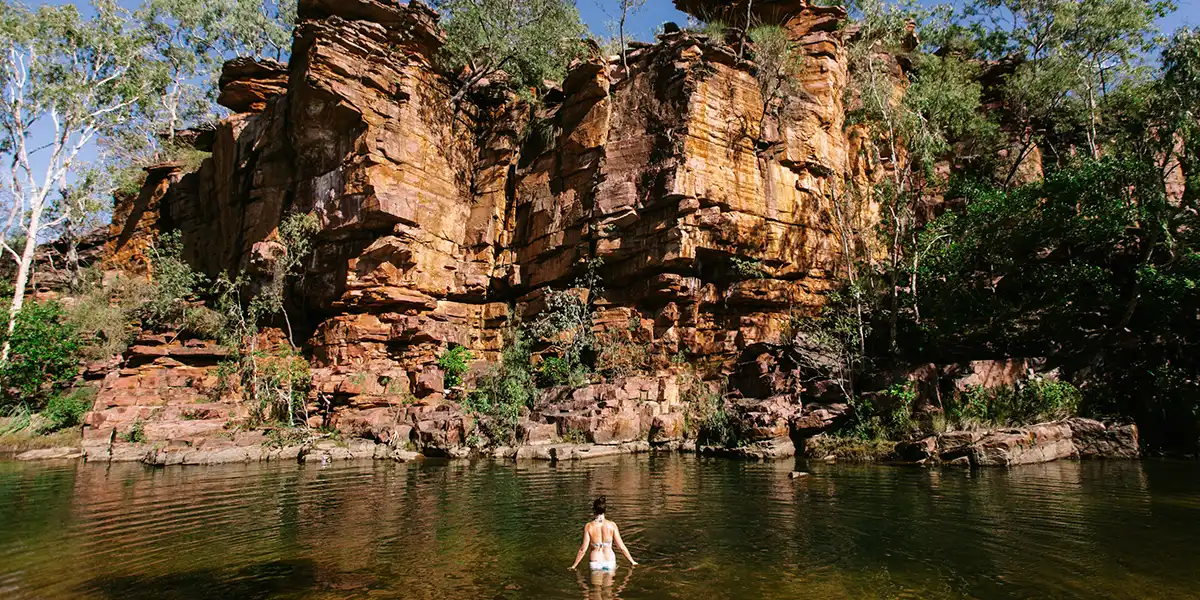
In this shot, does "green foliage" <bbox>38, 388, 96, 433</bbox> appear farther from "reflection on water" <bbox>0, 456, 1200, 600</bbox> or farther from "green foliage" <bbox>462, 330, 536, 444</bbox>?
"green foliage" <bbox>462, 330, 536, 444</bbox>

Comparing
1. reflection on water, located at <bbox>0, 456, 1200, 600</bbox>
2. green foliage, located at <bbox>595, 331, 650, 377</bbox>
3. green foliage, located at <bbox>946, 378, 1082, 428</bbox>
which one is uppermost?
green foliage, located at <bbox>595, 331, 650, 377</bbox>

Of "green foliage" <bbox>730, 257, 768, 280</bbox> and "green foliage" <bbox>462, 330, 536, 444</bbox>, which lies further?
"green foliage" <bbox>730, 257, 768, 280</bbox>

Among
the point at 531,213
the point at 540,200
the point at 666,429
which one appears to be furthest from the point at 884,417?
the point at 531,213

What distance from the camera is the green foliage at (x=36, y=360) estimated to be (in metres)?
24.0

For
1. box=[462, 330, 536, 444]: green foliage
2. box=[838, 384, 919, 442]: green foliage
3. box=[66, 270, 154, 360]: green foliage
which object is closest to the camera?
box=[838, 384, 919, 442]: green foliage

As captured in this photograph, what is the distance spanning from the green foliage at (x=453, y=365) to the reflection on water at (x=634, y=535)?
406 inches

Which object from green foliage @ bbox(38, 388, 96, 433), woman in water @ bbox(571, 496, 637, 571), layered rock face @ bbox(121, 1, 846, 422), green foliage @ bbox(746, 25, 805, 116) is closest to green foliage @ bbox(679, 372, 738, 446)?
layered rock face @ bbox(121, 1, 846, 422)

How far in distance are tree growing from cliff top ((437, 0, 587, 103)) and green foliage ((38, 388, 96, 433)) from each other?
1859cm

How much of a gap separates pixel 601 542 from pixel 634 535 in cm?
205

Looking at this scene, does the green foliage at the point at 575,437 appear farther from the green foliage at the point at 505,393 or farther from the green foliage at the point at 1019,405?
the green foliage at the point at 1019,405

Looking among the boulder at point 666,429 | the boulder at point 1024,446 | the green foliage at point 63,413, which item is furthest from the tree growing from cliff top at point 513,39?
the boulder at point 1024,446

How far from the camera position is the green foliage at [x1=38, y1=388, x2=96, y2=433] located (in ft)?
74.5

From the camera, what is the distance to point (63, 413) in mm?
22859

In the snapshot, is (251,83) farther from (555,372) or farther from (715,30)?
(715,30)
